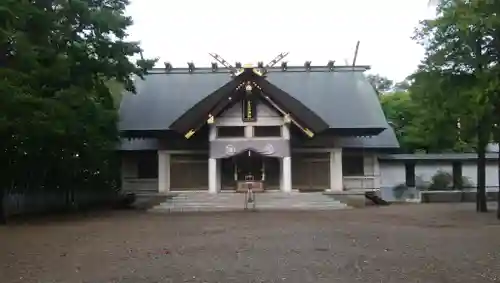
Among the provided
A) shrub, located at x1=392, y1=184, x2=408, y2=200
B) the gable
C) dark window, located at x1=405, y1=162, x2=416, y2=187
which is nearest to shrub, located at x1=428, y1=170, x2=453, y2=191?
dark window, located at x1=405, y1=162, x2=416, y2=187

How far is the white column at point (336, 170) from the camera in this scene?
27312mm

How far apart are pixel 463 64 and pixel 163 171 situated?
14.6 metres

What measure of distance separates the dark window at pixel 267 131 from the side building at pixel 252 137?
45mm

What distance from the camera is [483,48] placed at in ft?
55.6

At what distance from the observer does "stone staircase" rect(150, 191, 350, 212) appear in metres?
23.0

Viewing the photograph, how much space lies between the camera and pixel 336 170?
27438mm

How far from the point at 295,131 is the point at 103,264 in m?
19.0

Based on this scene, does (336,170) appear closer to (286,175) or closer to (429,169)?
(286,175)

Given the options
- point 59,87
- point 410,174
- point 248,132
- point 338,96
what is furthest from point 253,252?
point 410,174

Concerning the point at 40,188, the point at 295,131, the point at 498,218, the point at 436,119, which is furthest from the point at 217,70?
the point at 498,218

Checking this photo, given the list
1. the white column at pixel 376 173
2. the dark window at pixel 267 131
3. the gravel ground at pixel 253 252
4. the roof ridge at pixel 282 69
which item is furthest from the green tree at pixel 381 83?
the gravel ground at pixel 253 252

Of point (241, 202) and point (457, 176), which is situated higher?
point (457, 176)

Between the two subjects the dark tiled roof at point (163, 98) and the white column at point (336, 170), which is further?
the dark tiled roof at point (163, 98)

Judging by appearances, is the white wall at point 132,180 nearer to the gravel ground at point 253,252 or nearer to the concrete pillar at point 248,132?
the concrete pillar at point 248,132
